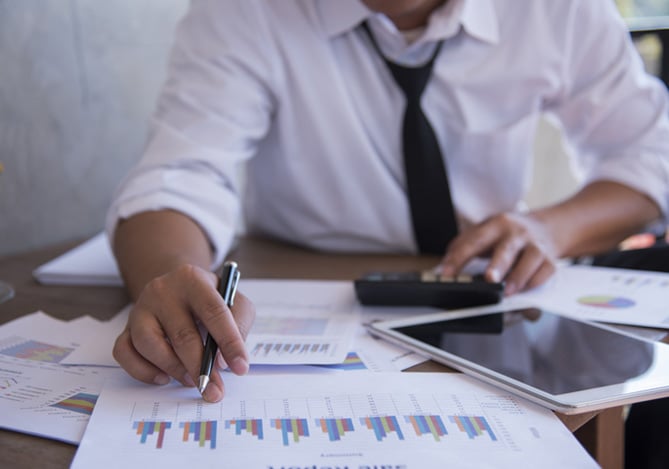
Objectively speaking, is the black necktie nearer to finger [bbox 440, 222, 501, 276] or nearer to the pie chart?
finger [bbox 440, 222, 501, 276]

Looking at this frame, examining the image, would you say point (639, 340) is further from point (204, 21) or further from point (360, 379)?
point (204, 21)

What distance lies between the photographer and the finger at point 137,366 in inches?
19.7

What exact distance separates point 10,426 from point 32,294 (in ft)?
1.29

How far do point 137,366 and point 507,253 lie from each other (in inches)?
18.7

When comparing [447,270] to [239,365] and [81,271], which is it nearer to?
[239,365]

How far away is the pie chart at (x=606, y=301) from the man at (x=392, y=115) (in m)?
0.14

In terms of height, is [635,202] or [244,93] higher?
[244,93]

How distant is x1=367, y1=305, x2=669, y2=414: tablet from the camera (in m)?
0.47

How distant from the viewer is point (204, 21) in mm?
994

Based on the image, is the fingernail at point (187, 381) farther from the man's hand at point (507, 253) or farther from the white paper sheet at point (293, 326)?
the man's hand at point (507, 253)

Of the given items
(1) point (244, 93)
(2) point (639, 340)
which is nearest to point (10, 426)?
(2) point (639, 340)

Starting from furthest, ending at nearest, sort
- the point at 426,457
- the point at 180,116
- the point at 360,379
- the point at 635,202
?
the point at 635,202
the point at 180,116
the point at 360,379
the point at 426,457

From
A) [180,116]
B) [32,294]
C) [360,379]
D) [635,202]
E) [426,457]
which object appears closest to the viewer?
[426,457]

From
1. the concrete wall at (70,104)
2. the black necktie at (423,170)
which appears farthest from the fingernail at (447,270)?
the concrete wall at (70,104)
